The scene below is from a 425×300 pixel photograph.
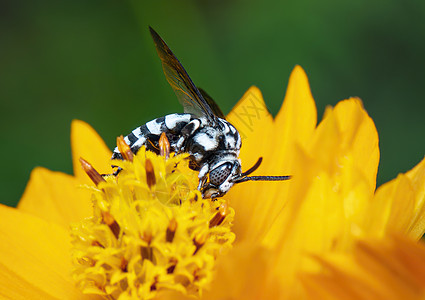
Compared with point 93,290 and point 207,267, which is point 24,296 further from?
point 207,267

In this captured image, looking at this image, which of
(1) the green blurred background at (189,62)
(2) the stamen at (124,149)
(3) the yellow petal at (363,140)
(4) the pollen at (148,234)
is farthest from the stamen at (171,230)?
(1) the green blurred background at (189,62)

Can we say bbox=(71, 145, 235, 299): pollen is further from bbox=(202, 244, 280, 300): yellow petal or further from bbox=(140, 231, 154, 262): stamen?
bbox=(202, 244, 280, 300): yellow petal

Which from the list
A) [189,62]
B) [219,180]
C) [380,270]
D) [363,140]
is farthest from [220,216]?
[189,62]

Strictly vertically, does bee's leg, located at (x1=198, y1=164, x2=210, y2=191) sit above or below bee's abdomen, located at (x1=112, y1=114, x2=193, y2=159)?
below

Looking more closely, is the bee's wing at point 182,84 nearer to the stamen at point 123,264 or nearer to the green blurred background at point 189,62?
the stamen at point 123,264

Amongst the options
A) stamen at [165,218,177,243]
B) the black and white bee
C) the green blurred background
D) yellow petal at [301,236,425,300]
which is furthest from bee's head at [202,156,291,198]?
the green blurred background

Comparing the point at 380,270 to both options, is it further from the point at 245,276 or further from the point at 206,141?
the point at 206,141
